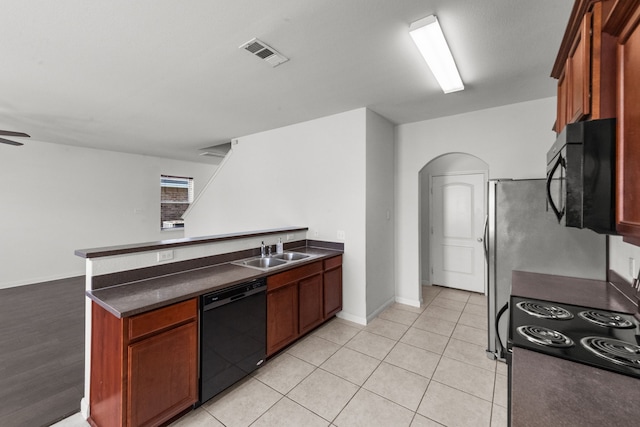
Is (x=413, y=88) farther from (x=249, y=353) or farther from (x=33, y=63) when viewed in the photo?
(x=33, y=63)

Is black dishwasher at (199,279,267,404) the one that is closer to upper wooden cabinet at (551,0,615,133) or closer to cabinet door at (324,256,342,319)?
cabinet door at (324,256,342,319)

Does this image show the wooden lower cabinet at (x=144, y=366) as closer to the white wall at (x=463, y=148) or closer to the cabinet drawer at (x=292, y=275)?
the cabinet drawer at (x=292, y=275)

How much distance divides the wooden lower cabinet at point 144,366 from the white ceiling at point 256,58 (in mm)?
1921

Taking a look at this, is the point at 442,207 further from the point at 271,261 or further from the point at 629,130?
the point at 629,130

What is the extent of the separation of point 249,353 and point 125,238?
19.1ft

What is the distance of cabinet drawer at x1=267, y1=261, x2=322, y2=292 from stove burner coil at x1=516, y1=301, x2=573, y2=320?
73.5 inches

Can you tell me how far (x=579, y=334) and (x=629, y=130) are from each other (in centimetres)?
94

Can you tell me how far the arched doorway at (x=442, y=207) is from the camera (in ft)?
14.5

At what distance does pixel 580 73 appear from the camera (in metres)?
1.17

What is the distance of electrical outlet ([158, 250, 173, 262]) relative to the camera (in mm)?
2285

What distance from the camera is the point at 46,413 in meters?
1.99

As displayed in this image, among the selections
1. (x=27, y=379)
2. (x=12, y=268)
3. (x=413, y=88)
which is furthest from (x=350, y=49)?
(x=12, y=268)

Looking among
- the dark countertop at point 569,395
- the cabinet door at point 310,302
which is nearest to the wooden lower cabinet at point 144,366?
the cabinet door at point 310,302

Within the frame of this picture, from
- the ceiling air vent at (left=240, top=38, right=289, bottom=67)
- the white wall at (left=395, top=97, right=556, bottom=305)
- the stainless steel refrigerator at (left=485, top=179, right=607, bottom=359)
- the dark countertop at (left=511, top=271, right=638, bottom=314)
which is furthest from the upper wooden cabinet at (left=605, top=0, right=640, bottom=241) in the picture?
the white wall at (left=395, top=97, right=556, bottom=305)
